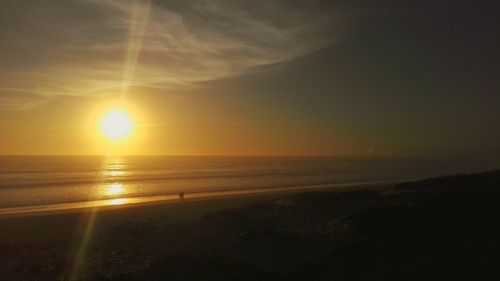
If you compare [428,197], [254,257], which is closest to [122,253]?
[254,257]

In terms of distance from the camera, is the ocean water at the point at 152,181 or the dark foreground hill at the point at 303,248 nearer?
the dark foreground hill at the point at 303,248

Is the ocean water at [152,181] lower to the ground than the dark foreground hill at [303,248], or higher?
higher

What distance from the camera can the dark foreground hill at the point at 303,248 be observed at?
40.5ft

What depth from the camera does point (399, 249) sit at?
14.4 metres

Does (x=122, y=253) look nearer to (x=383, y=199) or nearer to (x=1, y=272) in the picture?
(x=1, y=272)

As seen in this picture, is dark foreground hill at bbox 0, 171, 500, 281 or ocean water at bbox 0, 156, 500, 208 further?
ocean water at bbox 0, 156, 500, 208

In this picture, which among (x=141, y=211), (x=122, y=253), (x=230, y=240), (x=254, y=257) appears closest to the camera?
(x=254, y=257)

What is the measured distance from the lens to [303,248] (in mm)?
16062

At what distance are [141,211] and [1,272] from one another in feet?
58.0

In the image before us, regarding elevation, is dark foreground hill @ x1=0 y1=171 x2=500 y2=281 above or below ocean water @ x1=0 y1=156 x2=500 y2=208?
below

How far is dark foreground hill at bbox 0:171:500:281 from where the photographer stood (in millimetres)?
12344

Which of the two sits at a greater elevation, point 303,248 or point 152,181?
point 152,181

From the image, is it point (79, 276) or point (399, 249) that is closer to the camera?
point (79, 276)

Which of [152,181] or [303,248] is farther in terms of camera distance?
[152,181]
